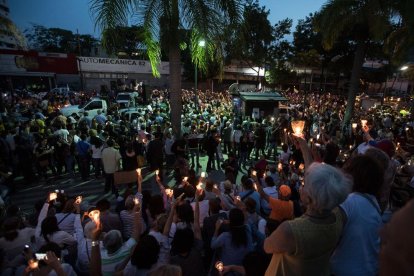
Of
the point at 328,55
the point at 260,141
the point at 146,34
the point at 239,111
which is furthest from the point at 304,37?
the point at 146,34

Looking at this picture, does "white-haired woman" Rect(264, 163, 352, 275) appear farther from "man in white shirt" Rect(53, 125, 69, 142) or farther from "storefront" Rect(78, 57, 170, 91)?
"storefront" Rect(78, 57, 170, 91)

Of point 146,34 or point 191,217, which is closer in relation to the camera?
point 191,217

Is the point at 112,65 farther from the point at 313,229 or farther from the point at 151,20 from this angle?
the point at 313,229

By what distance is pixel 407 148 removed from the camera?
10.1m

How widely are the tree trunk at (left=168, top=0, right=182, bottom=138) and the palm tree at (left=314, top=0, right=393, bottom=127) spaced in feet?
34.8

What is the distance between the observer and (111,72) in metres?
35.5

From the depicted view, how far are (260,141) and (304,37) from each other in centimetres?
3037

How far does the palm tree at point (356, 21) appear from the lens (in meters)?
13.9

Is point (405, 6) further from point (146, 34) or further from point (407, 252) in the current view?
point (407, 252)

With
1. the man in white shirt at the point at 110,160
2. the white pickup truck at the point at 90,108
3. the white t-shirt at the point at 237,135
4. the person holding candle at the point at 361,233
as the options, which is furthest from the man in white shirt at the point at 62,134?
the person holding candle at the point at 361,233

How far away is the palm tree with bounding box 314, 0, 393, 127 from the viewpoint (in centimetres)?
1392

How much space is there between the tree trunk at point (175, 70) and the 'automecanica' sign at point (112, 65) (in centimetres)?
2409

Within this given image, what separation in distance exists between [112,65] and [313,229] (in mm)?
36902

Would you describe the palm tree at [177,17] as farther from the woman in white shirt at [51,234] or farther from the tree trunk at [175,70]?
the woman in white shirt at [51,234]
